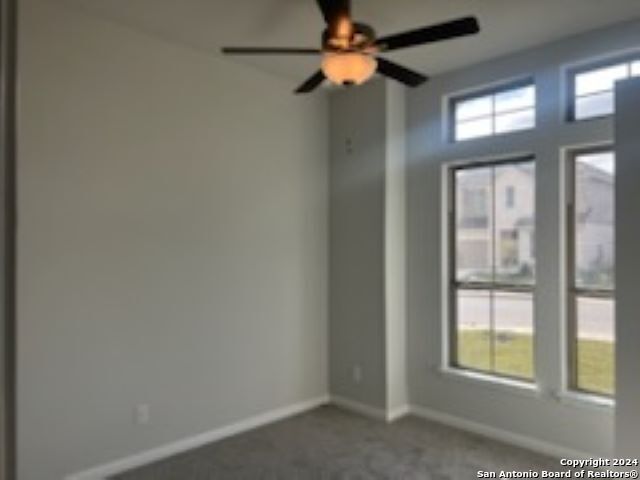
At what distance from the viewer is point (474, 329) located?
13.3ft

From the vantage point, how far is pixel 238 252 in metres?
3.94

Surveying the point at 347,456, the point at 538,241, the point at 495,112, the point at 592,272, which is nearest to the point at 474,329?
the point at 538,241

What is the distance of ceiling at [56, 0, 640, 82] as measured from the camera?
2932mm

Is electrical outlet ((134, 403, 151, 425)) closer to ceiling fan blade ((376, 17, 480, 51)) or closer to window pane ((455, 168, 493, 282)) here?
window pane ((455, 168, 493, 282))

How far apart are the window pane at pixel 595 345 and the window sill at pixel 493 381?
33cm

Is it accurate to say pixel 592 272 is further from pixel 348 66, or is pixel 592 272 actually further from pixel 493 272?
pixel 348 66

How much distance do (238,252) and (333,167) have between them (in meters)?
1.31

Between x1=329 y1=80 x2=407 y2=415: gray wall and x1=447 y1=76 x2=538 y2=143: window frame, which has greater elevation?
x1=447 y1=76 x2=538 y2=143: window frame

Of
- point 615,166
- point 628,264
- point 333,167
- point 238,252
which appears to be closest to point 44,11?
point 238,252

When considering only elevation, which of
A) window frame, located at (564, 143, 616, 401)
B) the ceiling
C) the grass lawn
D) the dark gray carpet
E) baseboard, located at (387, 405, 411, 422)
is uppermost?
the ceiling

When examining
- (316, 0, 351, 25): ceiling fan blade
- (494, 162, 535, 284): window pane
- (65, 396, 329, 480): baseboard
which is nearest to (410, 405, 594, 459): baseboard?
(65, 396, 329, 480): baseboard

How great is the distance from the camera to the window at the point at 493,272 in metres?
3.73

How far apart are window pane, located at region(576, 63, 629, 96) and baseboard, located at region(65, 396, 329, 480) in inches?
132

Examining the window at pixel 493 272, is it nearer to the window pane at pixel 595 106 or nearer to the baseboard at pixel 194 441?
the window pane at pixel 595 106
